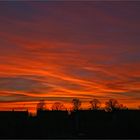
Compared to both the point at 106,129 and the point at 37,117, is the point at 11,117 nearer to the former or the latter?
the point at 37,117

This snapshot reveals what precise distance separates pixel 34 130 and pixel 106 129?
47.7 ft

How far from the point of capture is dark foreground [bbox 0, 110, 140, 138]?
74250mm

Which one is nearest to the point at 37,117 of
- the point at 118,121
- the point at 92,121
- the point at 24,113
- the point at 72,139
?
the point at 24,113

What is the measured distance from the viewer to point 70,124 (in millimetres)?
83562

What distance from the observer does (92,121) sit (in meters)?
79.8

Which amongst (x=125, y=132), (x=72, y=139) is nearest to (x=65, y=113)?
(x=125, y=132)

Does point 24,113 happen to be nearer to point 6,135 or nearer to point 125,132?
point 6,135

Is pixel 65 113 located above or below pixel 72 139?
above

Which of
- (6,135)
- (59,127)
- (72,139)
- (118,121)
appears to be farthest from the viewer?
(59,127)

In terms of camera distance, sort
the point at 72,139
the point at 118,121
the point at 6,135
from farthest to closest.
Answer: the point at 118,121 → the point at 6,135 → the point at 72,139

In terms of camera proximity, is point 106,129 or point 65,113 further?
point 65,113

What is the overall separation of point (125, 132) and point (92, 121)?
9082 millimetres

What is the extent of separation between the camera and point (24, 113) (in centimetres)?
8344

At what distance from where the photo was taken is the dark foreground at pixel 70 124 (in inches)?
2923
